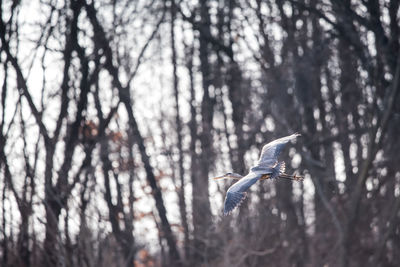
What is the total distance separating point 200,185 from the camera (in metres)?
10.2

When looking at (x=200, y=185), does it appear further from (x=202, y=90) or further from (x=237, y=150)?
(x=202, y=90)

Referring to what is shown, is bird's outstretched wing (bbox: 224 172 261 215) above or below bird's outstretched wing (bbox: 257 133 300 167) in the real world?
below

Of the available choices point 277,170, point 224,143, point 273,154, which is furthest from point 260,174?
point 224,143

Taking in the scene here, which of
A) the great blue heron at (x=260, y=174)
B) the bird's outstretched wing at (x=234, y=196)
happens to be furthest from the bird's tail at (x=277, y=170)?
the bird's outstretched wing at (x=234, y=196)

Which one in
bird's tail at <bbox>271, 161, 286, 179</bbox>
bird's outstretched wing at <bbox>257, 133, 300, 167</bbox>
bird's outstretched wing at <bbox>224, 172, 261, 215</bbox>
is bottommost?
bird's outstretched wing at <bbox>224, 172, 261, 215</bbox>

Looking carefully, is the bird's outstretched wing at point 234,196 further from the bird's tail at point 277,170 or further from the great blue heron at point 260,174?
the bird's tail at point 277,170

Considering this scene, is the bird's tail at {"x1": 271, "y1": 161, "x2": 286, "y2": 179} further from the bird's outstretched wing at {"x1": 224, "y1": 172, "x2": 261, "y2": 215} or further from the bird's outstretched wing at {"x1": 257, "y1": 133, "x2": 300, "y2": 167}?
the bird's outstretched wing at {"x1": 224, "y1": 172, "x2": 261, "y2": 215}

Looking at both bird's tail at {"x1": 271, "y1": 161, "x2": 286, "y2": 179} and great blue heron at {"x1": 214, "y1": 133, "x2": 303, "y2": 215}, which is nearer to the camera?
great blue heron at {"x1": 214, "y1": 133, "x2": 303, "y2": 215}

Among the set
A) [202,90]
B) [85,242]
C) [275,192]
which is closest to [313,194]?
[275,192]

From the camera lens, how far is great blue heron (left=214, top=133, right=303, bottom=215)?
15.3ft

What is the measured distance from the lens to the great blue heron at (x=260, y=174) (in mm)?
4656

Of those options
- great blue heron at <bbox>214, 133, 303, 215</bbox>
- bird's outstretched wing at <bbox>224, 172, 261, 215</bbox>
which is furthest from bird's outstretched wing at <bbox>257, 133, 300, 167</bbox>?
bird's outstretched wing at <bbox>224, 172, 261, 215</bbox>

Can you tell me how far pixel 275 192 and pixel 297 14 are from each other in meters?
A: 3.76

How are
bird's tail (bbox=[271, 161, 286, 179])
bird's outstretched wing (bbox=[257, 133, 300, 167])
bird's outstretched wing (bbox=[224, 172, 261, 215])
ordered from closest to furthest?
bird's outstretched wing (bbox=[224, 172, 261, 215]) < bird's tail (bbox=[271, 161, 286, 179]) < bird's outstretched wing (bbox=[257, 133, 300, 167])
